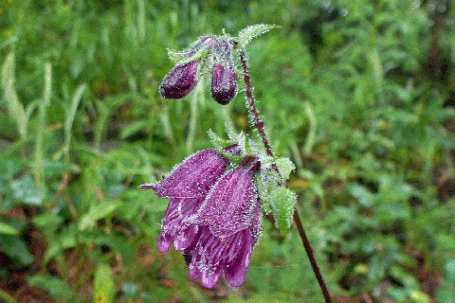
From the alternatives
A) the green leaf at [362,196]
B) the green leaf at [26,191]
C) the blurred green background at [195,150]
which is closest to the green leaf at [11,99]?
the blurred green background at [195,150]

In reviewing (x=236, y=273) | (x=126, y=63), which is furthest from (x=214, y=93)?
(x=126, y=63)

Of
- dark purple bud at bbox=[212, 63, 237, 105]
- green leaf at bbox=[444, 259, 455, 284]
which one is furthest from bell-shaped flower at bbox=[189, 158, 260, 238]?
green leaf at bbox=[444, 259, 455, 284]

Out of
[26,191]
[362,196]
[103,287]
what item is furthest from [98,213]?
[362,196]

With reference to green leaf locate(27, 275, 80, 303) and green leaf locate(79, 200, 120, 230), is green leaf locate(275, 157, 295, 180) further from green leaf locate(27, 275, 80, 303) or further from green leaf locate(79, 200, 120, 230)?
green leaf locate(27, 275, 80, 303)

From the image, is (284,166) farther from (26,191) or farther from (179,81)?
(26,191)

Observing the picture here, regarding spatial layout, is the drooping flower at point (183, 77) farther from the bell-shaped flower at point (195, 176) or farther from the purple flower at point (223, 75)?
the bell-shaped flower at point (195, 176)

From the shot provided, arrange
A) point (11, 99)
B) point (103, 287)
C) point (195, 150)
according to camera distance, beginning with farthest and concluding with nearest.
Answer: point (195, 150)
point (11, 99)
point (103, 287)
